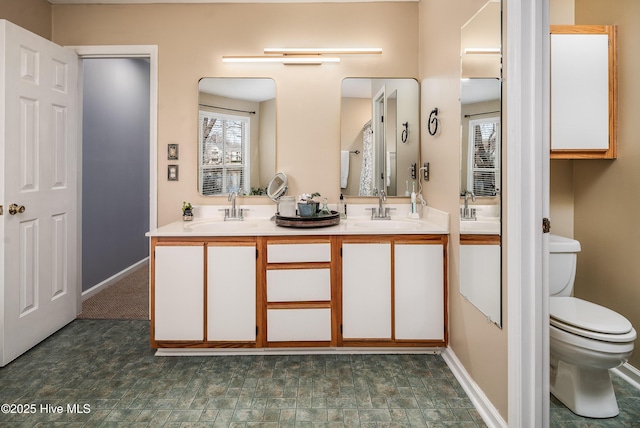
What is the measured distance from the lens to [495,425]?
1704 mm

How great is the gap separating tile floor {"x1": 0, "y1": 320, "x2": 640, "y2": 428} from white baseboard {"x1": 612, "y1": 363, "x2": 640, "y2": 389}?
0.05 metres

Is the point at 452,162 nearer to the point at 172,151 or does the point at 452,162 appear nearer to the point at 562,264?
the point at 562,264

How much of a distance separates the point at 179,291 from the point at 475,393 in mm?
1728

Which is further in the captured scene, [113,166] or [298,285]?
[113,166]

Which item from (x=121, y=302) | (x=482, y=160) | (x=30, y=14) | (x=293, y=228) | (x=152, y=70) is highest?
(x=30, y=14)

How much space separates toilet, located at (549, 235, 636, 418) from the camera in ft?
5.53

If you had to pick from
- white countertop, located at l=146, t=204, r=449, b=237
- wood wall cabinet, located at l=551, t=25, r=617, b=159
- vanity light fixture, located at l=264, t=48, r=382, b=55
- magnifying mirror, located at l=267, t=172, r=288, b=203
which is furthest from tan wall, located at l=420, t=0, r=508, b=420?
magnifying mirror, located at l=267, t=172, r=288, b=203

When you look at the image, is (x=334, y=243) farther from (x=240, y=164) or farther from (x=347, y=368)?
(x=240, y=164)

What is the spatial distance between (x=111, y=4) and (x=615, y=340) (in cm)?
378

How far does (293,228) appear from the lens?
252cm

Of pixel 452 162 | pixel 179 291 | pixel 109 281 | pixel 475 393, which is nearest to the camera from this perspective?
pixel 475 393

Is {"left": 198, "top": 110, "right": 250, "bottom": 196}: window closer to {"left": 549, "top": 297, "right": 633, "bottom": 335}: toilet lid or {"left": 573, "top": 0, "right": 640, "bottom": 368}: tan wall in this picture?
{"left": 549, "top": 297, "right": 633, "bottom": 335}: toilet lid

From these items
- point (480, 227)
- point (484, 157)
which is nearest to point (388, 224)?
point (480, 227)

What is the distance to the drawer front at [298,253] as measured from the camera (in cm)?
239
